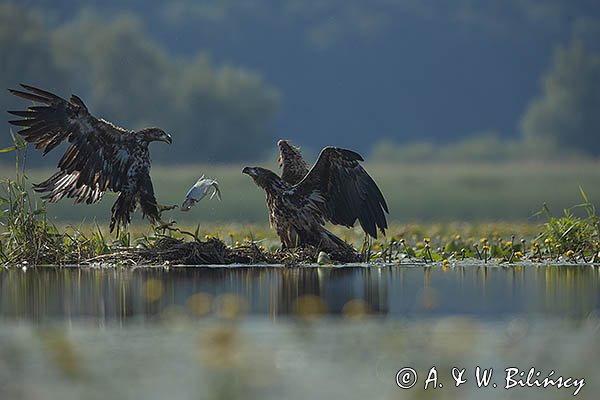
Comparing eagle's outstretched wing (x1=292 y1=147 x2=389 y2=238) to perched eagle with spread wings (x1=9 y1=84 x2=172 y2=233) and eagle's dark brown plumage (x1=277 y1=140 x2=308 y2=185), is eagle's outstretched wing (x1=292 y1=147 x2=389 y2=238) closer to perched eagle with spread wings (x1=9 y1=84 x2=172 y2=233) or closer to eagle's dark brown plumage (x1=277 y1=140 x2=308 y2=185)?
eagle's dark brown plumage (x1=277 y1=140 x2=308 y2=185)

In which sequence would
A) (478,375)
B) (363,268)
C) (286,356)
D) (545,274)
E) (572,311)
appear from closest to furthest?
(478,375), (286,356), (572,311), (545,274), (363,268)

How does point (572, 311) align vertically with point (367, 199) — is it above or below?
below

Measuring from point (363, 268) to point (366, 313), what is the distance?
12.8ft

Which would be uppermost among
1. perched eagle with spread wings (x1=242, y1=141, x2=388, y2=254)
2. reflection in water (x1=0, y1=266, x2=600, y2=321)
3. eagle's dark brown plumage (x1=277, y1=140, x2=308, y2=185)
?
eagle's dark brown plumage (x1=277, y1=140, x2=308, y2=185)

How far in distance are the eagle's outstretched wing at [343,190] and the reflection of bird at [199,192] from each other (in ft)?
2.67

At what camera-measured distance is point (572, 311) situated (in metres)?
6.94

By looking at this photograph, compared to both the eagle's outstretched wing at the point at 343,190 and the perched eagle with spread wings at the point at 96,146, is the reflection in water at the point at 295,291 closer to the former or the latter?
the eagle's outstretched wing at the point at 343,190

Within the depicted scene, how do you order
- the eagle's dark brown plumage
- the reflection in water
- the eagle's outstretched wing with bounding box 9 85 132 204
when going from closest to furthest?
the reflection in water < the eagle's outstretched wing with bounding box 9 85 132 204 < the eagle's dark brown plumage

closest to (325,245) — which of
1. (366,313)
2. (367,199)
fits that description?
(367,199)

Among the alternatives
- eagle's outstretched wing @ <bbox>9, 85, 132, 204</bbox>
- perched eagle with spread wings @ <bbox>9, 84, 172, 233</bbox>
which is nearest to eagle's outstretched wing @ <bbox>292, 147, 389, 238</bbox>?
perched eagle with spread wings @ <bbox>9, 84, 172, 233</bbox>

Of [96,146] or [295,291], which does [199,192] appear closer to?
[96,146]

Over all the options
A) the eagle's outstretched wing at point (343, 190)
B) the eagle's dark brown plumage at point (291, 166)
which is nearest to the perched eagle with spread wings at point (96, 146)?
the eagle's dark brown plumage at point (291, 166)

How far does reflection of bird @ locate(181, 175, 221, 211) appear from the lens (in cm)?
1123

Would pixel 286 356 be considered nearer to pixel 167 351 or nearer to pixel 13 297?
pixel 167 351
